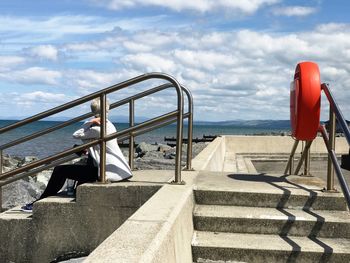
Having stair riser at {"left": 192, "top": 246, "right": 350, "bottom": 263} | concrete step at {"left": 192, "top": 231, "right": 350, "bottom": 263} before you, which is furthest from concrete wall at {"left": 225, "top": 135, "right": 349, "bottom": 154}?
stair riser at {"left": 192, "top": 246, "right": 350, "bottom": 263}

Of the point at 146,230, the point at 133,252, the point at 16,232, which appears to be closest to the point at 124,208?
the point at 16,232

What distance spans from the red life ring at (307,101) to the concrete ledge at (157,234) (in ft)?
4.58

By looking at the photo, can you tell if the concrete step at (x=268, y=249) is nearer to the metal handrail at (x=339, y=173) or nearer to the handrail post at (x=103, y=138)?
the metal handrail at (x=339, y=173)

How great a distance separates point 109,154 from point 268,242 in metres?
2.03

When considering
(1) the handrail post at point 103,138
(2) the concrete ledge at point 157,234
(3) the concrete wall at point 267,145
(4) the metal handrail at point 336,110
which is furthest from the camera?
(3) the concrete wall at point 267,145

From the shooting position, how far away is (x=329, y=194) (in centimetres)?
488

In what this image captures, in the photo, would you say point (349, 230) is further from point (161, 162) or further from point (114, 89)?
point (161, 162)

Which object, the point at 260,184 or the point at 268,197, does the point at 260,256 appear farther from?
the point at 260,184

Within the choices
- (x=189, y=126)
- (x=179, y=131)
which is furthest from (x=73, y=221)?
(x=189, y=126)

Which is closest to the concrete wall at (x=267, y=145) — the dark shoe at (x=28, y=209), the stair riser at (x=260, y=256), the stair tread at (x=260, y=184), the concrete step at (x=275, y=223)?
the stair tread at (x=260, y=184)

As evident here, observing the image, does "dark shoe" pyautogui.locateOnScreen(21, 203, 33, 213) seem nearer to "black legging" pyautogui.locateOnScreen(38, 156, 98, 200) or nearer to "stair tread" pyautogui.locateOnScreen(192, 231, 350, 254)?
"black legging" pyautogui.locateOnScreen(38, 156, 98, 200)

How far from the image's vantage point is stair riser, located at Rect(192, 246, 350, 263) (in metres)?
4.06

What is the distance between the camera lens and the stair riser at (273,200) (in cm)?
484

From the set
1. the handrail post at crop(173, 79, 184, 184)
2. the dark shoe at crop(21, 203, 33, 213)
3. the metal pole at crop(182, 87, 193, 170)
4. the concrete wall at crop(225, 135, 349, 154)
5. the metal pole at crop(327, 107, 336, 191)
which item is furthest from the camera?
the concrete wall at crop(225, 135, 349, 154)
